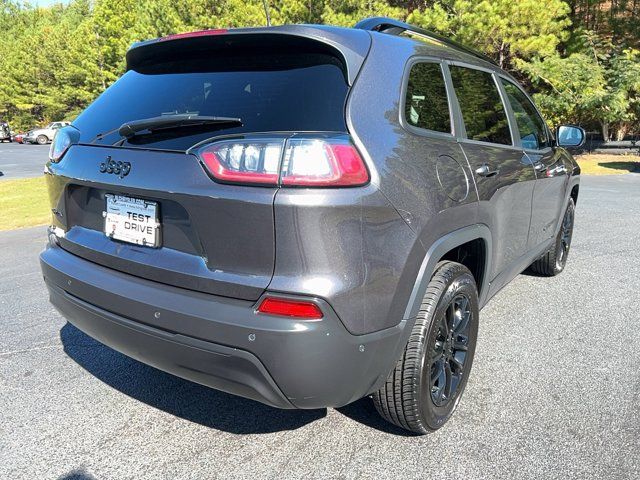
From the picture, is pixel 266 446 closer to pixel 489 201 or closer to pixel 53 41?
pixel 489 201

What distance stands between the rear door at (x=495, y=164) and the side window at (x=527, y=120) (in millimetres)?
237

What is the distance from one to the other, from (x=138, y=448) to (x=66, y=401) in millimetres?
676

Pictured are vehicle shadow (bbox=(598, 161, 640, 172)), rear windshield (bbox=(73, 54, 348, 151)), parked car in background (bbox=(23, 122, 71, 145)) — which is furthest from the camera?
parked car in background (bbox=(23, 122, 71, 145))

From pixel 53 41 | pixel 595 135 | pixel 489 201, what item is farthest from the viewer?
pixel 53 41

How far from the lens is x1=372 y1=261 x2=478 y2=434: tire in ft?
7.42

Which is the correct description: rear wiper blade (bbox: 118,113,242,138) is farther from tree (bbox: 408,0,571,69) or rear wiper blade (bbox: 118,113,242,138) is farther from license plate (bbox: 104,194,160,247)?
tree (bbox: 408,0,571,69)

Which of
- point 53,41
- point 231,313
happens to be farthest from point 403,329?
point 53,41

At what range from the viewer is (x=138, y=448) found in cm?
241

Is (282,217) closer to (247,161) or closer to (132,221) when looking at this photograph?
(247,161)

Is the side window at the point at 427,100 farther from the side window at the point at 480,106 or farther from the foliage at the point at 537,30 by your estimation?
the foliage at the point at 537,30

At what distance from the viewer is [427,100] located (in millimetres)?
2475

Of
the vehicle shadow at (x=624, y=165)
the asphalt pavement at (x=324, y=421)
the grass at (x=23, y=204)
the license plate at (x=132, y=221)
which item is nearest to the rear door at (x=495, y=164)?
the asphalt pavement at (x=324, y=421)

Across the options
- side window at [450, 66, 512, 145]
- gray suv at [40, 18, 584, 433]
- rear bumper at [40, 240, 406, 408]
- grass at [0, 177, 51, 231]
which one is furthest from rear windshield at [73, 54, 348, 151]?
grass at [0, 177, 51, 231]

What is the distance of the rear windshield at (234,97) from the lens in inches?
78.3
